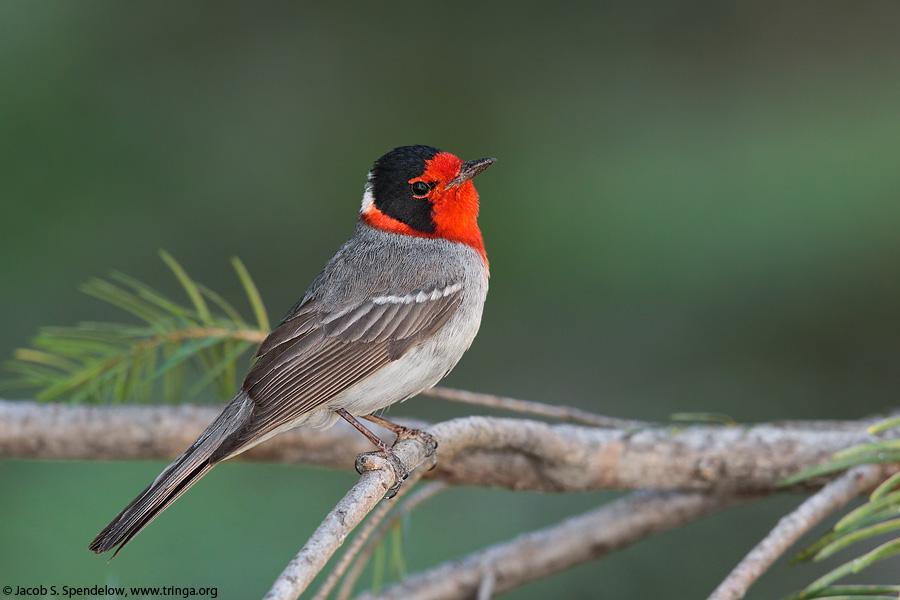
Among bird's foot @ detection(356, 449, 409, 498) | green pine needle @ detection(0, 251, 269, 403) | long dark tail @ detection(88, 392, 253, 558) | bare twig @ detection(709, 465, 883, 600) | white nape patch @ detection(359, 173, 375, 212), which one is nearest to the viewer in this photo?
bare twig @ detection(709, 465, 883, 600)

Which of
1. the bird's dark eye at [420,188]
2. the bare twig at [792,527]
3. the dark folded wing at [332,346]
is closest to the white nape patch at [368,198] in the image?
the bird's dark eye at [420,188]

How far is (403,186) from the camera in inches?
109

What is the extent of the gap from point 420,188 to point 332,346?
594 mm

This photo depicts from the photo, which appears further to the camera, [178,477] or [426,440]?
[426,440]

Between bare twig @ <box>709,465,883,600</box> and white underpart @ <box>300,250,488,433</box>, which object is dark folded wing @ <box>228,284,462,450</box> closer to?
white underpart @ <box>300,250,488,433</box>

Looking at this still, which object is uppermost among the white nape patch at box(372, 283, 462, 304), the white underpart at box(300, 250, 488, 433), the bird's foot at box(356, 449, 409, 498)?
the white nape patch at box(372, 283, 462, 304)

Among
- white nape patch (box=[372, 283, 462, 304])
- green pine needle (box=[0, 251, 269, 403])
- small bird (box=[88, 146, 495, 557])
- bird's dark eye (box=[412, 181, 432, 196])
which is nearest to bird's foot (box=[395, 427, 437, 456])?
small bird (box=[88, 146, 495, 557])

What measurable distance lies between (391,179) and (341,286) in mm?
396

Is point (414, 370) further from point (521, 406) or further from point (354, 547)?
point (354, 547)

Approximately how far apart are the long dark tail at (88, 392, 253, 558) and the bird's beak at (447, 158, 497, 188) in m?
0.89

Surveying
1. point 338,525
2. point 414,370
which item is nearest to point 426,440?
point 414,370

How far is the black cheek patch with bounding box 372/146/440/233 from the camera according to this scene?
8.87 feet

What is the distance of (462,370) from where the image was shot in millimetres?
4234

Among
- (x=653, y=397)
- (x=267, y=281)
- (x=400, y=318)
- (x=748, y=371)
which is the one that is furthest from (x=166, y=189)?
(x=748, y=371)
